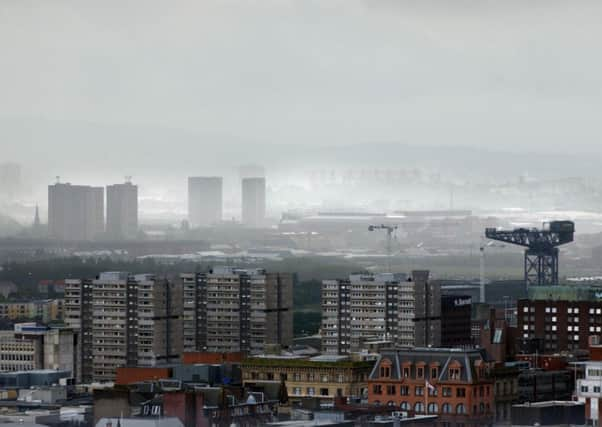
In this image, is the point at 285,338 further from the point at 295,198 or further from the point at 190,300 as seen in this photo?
the point at 295,198

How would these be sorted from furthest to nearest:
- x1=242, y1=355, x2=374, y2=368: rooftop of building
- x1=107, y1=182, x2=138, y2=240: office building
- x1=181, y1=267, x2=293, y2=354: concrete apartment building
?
x1=107, y1=182, x2=138, y2=240: office building < x1=181, y1=267, x2=293, y2=354: concrete apartment building < x1=242, y1=355, x2=374, y2=368: rooftop of building

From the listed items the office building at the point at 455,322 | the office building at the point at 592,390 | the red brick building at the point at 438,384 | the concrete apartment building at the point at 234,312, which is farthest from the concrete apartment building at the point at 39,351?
the office building at the point at 592,390

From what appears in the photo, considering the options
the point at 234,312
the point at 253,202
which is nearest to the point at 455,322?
the point at 234,312

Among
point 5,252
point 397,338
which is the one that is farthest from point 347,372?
point 5,252

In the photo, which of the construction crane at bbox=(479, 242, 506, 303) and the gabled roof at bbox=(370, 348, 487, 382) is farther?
the construction crane at bbox=(479, 242, 506, 303)

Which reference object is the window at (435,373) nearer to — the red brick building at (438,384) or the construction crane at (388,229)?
the red brick building at (438,384)

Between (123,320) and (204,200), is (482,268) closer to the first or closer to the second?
(204,200)

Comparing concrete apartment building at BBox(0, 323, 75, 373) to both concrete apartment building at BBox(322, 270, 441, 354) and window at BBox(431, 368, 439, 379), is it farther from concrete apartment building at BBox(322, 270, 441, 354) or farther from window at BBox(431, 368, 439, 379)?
window at BBox(431, 368, 439, 379)

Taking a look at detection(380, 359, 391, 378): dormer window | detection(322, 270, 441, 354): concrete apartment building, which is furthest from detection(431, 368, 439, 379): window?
detection(322, 270, 441, 354): concrete apartment building
